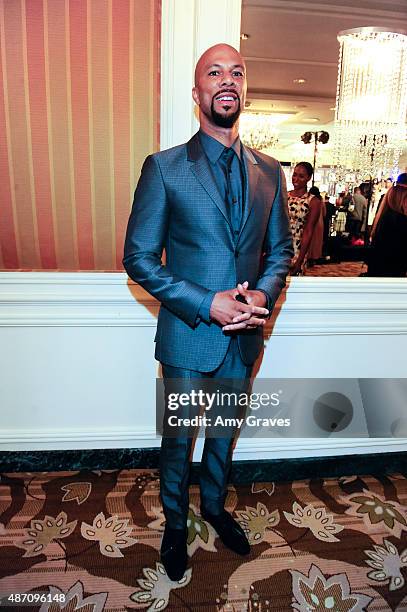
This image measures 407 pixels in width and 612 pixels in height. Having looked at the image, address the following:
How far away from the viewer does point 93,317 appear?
2.12m

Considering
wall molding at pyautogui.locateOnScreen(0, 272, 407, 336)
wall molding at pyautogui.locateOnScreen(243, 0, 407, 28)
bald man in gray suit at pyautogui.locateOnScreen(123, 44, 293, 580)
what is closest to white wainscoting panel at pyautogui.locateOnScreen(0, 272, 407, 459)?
wall molding at pyautogui.locateOnScreen(0, 272, 407, 336)

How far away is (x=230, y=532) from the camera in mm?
1854

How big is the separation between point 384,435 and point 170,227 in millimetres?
1596

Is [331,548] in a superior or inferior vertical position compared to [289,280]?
inferior

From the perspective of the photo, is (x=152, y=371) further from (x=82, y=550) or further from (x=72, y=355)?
(x=82, y=550)

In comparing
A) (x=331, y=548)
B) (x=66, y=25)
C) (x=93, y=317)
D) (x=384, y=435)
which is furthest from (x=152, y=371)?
(x=66, y=25)

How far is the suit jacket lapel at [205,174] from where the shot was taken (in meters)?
1.47

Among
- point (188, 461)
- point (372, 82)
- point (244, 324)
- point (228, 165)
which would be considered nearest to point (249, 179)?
point (228, 165)

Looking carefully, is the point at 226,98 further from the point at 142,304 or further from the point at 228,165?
the point at 142,304

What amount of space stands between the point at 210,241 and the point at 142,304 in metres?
0.72

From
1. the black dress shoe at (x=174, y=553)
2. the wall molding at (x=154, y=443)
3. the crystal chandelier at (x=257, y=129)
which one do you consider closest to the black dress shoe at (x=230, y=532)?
the black dress shoe at (x=174, y=553)

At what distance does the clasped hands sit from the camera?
1.44 meters

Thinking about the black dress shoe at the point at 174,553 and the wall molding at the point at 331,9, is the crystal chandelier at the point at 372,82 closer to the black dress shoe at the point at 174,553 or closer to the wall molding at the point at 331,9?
the wall molding at the point at 331,9

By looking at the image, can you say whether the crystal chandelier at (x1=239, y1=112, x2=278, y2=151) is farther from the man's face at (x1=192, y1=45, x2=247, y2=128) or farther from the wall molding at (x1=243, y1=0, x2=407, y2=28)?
the man's face at (x1=192, y1=45, x2=247, y2=128)
